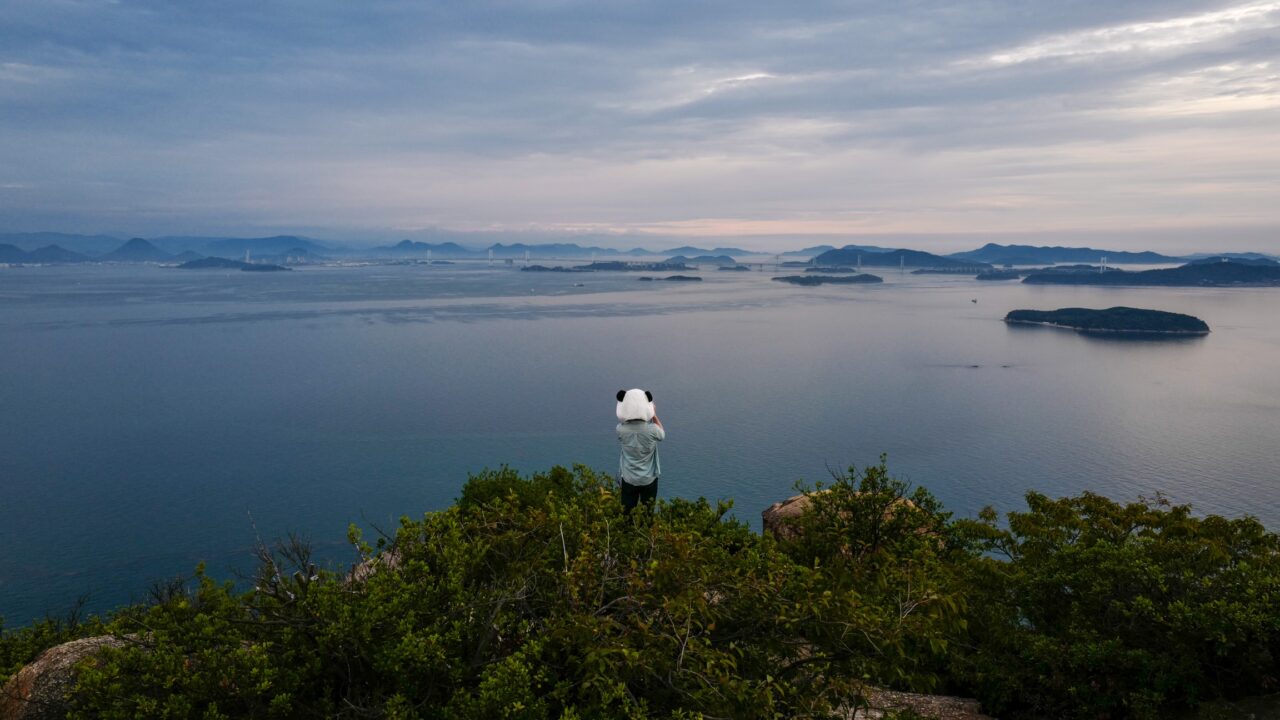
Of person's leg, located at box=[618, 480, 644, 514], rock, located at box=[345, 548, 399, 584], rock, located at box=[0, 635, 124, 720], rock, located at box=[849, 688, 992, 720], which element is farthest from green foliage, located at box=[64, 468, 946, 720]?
rock, located at box=[849, 688, 992, 720]

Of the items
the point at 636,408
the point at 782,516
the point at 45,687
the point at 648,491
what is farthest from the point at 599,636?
the point at 782,516

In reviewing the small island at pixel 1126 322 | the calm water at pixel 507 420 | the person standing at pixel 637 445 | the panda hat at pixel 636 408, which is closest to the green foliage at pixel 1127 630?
the person standing at pixel 637 445

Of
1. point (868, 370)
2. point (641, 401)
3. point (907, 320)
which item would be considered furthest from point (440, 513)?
point (907, 320)

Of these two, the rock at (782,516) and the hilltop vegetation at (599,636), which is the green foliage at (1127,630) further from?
the rock at (782,516)

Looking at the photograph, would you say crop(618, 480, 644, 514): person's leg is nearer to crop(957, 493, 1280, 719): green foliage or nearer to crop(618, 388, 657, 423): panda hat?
crop(618, 388, 657, 423): panda hat

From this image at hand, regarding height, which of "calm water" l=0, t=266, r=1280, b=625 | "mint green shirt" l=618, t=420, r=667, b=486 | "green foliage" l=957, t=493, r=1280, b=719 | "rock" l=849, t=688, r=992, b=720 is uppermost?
"mint green shirt" l=618, t=420, r=667, b=486

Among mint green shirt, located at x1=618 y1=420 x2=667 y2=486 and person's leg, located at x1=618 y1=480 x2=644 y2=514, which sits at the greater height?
mint green shirt, located at x1=618 y1=420 x2=667 y2=486

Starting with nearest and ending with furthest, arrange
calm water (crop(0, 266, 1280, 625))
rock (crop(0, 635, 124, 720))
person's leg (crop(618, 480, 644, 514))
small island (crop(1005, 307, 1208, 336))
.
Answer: rock (crop(0, 635, 124, 720)) → person's leg (crop(618, 480, 644, 514)) → calm water (crop(0, 266, 1280, 625)) → small island (crop(1005, 307, 1208, 336))

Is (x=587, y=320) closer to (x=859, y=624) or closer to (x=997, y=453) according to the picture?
(x=997, y=453)

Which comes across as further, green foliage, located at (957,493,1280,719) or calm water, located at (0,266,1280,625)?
calm water, located at (0,266,1280,625)
